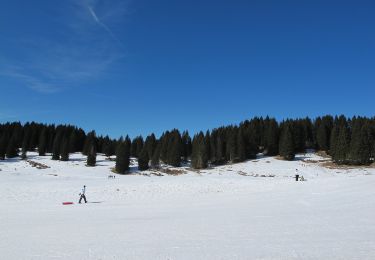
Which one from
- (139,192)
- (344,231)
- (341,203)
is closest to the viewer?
(344,231)

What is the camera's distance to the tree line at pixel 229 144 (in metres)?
83.8

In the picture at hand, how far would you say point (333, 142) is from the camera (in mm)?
93938

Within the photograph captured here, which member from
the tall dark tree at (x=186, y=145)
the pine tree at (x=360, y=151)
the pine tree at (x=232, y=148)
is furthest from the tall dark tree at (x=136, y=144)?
the pine tree at (x=360, y=151)

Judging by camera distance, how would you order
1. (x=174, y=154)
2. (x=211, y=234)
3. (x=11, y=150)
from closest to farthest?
(x=211, y=234)
(x=174, y=154)
(x=11, y=150)

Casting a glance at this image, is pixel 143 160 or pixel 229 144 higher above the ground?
pixel 229 144

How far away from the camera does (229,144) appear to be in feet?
319

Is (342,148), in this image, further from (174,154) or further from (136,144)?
(136,144)

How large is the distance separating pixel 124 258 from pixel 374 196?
67.3ft

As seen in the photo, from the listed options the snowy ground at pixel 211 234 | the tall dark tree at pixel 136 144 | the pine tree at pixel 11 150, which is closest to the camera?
the snowy ground at pixel 211 234

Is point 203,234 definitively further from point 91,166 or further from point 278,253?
point 91,166

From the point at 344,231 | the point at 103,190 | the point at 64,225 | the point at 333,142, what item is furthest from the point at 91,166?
the point at 344,231

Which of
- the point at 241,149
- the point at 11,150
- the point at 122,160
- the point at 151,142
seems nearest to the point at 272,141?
the point at 241,149

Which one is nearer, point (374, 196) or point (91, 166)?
point (374, 196)

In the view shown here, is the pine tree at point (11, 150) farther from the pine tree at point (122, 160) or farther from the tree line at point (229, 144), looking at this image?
the pine tree at point (122, 160)
